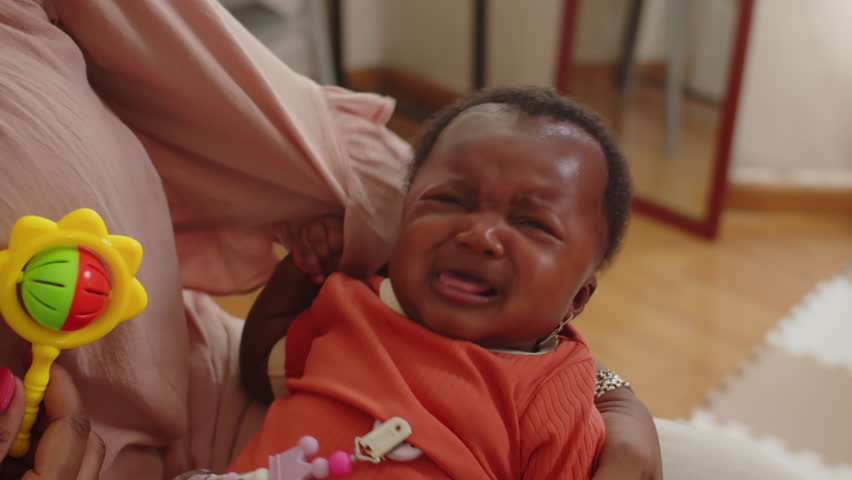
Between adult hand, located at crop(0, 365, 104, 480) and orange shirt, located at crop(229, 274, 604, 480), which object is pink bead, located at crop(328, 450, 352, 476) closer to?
orange shirt, located at crop(229, 274, 604, 480)

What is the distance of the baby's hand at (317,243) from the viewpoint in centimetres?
89

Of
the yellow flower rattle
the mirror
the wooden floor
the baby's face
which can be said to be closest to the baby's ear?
the baby's face

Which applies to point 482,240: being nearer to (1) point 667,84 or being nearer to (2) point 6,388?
(2) point 6,388

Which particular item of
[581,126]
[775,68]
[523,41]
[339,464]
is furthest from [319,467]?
[523,41]

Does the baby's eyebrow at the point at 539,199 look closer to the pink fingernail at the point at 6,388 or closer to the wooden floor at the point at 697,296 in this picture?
the pink fingernail at the point at 6,388

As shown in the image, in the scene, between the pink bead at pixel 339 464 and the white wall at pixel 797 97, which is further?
the white wall at pixel 797 97

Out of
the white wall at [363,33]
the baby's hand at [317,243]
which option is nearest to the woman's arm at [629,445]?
the baby's hand at [317,243]

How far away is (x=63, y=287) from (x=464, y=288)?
37cm

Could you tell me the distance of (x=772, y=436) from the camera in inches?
64.9

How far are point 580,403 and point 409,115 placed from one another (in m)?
2.26

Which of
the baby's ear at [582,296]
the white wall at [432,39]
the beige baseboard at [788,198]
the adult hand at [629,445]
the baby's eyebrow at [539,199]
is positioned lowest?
the beige baseboard at [788,198]

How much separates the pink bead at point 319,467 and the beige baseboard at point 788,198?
2009 mm

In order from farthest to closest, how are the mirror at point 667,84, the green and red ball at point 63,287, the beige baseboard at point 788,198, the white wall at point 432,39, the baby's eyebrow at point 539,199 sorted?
the white wall at point 432,39 < the beige baseboard at point 788,198 < the mirror at point 667,84 < the baby's eyebrow at point 539,199 < the green and red ball at point 63,287

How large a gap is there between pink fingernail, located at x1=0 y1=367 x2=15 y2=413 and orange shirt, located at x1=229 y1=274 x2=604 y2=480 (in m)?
0.24
